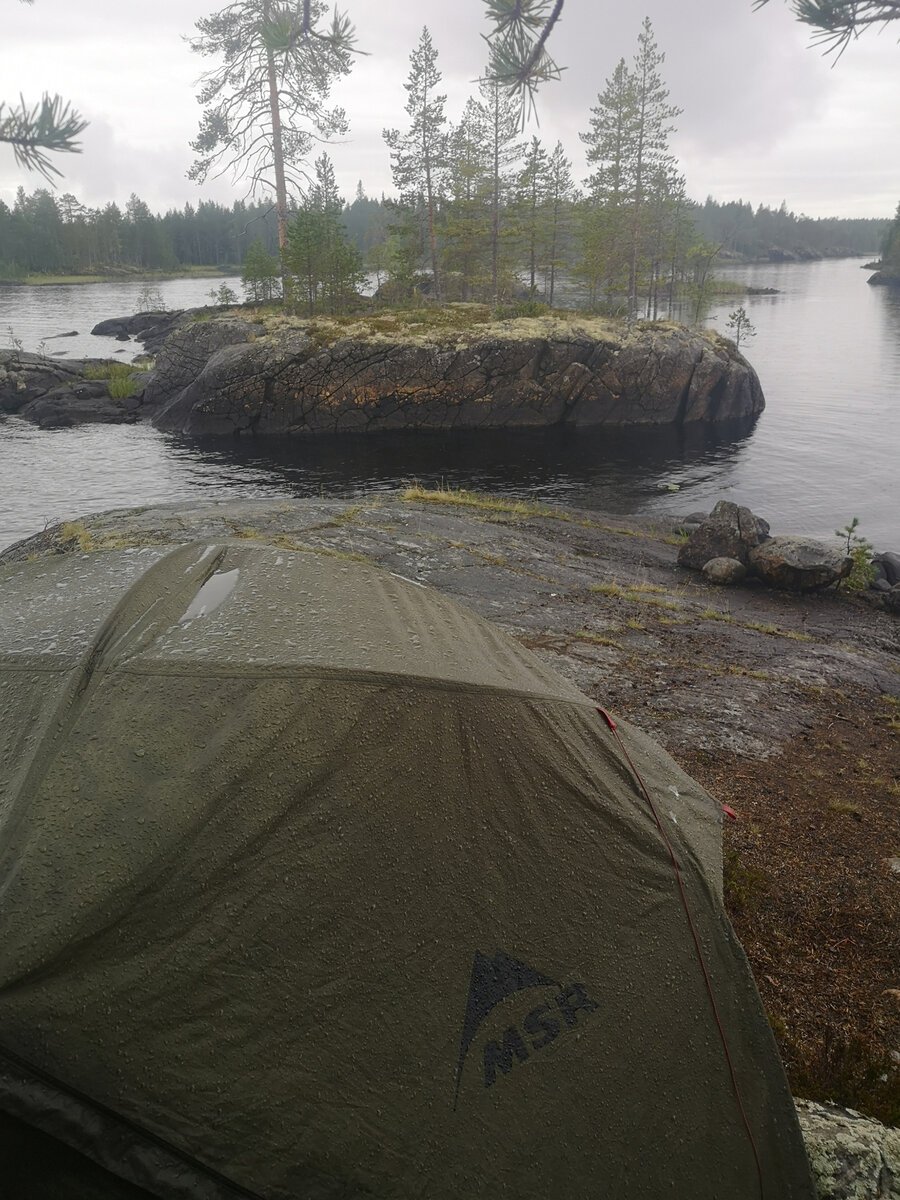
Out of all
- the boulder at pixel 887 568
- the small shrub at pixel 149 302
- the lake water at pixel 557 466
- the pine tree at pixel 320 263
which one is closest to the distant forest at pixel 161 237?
the small shrub at pixel 149 302

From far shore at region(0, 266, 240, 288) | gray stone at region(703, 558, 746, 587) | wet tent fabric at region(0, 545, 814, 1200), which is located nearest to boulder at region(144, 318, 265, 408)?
gray stone at region(703, 558, 746, 587)

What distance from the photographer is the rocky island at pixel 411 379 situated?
3203 cm

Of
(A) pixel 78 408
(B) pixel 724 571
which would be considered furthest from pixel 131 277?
(B) pixel 724 571

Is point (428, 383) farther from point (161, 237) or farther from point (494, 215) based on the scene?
point (161, 237)

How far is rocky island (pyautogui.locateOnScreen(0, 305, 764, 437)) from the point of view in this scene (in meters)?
32.0

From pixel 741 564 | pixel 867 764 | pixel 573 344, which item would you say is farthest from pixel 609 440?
pixel 867 764

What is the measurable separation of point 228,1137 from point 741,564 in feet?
45.5

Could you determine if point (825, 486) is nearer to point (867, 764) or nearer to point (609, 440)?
point (609, 440)

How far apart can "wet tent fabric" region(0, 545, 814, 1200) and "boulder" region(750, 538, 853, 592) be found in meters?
11.4

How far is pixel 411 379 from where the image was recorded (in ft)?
107

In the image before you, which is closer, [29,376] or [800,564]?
[800,564]

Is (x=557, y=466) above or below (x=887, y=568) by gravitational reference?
above

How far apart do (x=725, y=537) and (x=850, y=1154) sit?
12.6m

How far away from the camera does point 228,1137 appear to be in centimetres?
262
